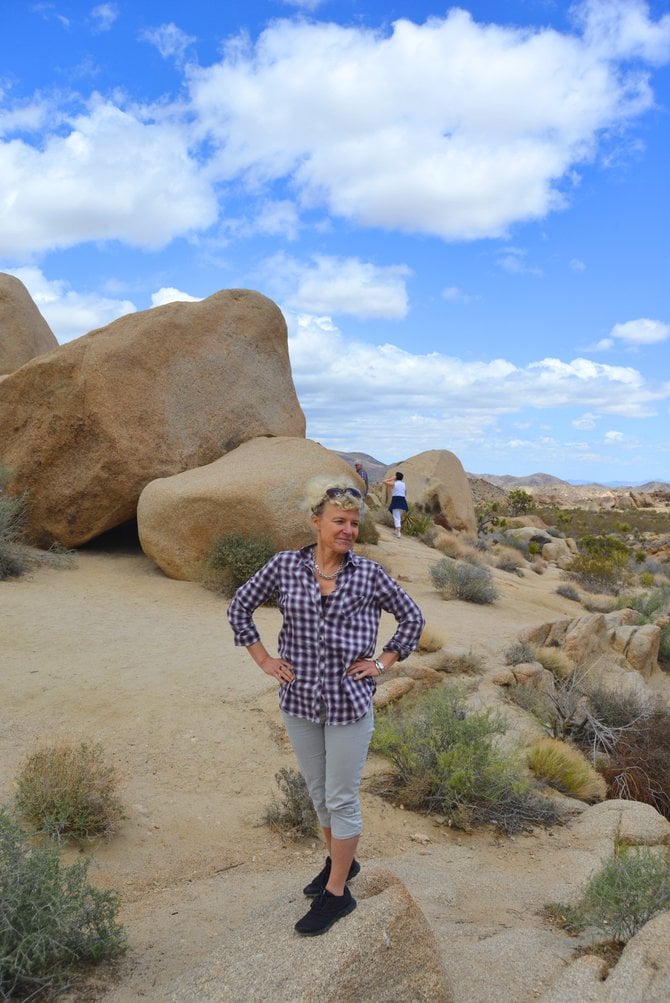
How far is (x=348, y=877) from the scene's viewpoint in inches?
144

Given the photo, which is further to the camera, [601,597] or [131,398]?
[601,597]

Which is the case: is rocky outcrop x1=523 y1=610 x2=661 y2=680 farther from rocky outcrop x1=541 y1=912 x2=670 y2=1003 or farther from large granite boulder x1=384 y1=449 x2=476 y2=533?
large granite boulder x1=384 y1=449 x2=476 y2=533

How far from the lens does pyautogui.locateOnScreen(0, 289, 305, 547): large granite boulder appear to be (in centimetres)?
1327

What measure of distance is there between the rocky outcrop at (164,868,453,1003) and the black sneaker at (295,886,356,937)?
3 cm

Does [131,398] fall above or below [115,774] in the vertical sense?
above

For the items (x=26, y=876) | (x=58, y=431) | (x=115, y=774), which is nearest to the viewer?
(x=26, y=876)

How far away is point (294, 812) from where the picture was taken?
5750 mm

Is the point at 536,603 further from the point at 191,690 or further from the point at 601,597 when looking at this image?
the point at 191,690

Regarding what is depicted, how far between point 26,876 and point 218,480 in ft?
30.2

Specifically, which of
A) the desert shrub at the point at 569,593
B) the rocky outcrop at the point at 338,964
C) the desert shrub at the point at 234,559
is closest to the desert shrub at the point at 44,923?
the rocky outcrop at the point at 338,964

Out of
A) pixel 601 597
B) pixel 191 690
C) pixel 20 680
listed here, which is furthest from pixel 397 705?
pixel 601 597

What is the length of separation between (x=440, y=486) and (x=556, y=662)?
49.7 feet

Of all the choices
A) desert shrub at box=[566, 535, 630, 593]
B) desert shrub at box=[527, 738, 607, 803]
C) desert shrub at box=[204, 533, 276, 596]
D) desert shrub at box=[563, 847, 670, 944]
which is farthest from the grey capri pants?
desert shrub at box=[566, 535, 630, 593]

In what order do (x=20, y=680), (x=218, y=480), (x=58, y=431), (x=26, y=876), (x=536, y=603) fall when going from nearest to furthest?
(x=26, y=876) → (x=20, y=680) → (x=218, y=480) → (x=58, y=431) → (x=536, y=603)
